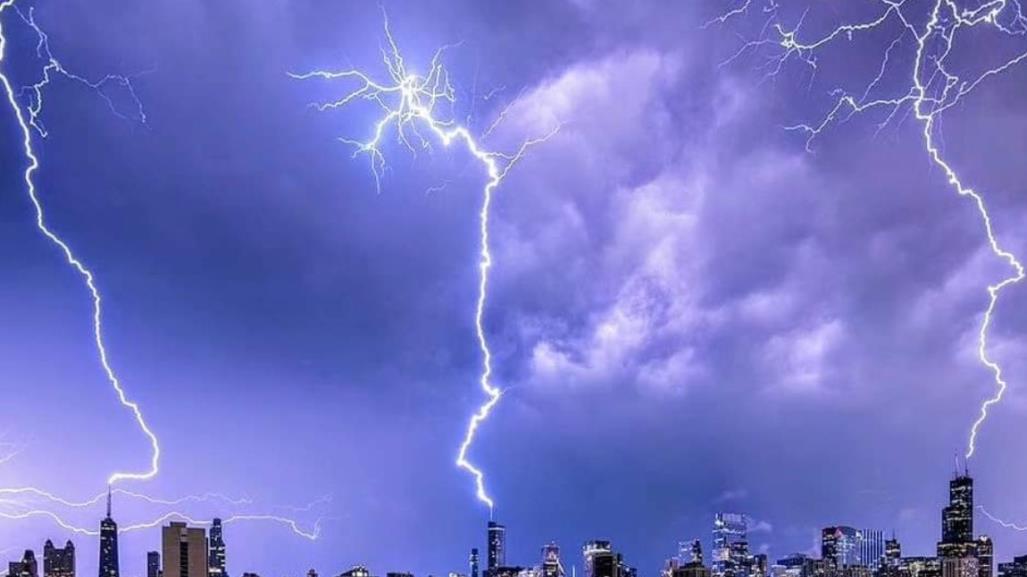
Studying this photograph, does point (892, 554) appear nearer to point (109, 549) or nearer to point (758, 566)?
point (758, 566)

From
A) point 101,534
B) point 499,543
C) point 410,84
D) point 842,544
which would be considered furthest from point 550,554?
point 410,84

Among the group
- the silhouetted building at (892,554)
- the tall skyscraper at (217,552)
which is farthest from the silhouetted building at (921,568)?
the tall skyscraper at (217,552)

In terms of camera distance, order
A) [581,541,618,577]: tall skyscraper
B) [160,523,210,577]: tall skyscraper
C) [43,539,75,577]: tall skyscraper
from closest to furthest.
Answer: [160,523,210,577]: tall skyscraper < [43,539,75,577]: tall skyscraper < [581,541,618,577]: tall skyscraper

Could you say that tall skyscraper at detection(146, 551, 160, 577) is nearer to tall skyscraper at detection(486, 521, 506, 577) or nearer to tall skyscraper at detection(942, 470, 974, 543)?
tall skyscraper at detection(486, 521, 506, 577)

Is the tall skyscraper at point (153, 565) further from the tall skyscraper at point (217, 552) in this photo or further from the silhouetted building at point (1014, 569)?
the silhouetted building at point (1014, 569)

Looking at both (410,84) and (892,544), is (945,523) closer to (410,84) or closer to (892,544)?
(892,544)

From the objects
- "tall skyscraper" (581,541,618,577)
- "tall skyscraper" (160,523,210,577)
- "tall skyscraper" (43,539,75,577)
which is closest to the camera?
"tall skyscraper" (160,523,210,577)

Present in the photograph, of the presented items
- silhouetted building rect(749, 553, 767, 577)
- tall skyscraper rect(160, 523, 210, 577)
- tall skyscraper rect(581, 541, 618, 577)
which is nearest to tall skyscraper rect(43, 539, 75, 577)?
tall skyscraper rect(160, 523, 210, 577)

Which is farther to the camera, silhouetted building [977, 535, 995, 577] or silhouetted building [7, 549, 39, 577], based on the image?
silhouetted building [977, 535, 995, 577]
